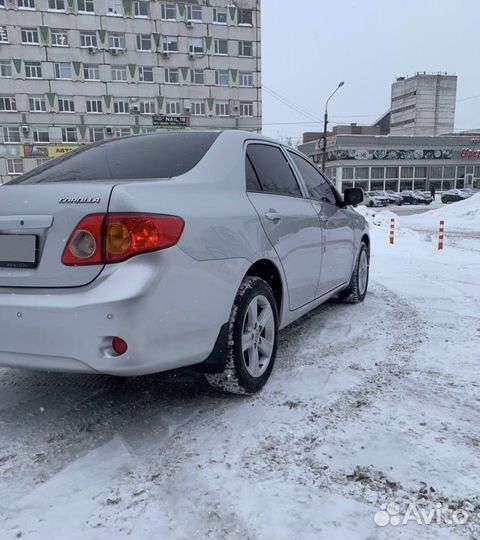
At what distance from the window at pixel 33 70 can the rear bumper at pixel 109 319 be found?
4536cm

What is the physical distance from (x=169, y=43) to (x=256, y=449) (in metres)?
46.4

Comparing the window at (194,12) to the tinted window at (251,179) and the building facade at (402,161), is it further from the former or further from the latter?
the tinted window at (251,179)

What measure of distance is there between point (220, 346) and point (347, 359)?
1.40 metres

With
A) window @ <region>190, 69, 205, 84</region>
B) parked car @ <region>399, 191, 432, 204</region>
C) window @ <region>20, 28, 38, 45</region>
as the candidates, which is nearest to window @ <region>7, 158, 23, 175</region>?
window @ <region>20, 28, 38, 45</region>

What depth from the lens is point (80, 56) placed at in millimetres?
41500

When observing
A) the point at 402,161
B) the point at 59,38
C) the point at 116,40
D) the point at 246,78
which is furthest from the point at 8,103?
the point at 402,161

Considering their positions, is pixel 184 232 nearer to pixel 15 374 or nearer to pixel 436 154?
pixel 15 374

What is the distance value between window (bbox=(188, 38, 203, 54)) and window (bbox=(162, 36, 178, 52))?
1273mm

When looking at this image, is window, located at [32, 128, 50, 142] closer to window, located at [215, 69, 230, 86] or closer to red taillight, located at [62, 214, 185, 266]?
window, located at [215, 69, 230, 86]

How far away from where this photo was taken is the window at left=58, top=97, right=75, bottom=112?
Result: 41.7 metres

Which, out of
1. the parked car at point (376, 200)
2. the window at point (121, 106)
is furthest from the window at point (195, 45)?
the parked car at point (376, 200)

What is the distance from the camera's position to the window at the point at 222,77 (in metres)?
44.1

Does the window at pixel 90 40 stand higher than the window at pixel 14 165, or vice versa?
the window at pixel 90 40

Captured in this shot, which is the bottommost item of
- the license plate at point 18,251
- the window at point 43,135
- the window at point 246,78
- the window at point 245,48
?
the license plate at point 18,251
